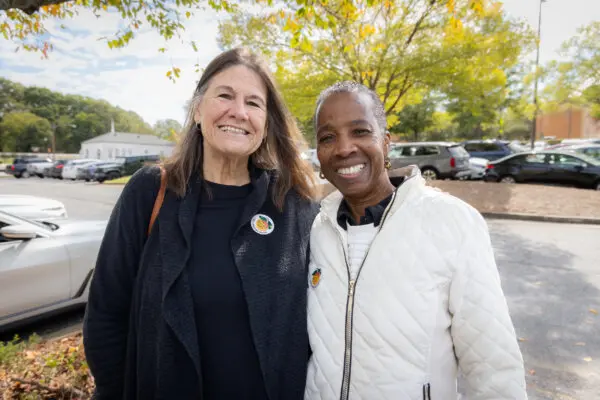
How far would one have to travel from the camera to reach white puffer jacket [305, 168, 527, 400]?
4.44ft

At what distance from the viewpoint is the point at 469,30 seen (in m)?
10.9

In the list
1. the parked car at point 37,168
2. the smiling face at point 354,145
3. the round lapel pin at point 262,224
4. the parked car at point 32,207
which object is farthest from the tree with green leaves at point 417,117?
the parked car at point 37,168

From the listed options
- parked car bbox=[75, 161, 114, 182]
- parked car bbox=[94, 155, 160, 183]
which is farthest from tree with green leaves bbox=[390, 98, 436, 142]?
parked car bbox=[75, 161, 114, 182]

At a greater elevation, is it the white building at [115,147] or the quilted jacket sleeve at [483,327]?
the white building at [115,147]

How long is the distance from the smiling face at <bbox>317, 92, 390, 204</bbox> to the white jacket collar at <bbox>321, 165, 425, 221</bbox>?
0.11 metres

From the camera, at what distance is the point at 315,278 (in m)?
1.69

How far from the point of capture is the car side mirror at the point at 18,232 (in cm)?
382

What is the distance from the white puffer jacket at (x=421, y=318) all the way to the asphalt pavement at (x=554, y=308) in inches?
85.2

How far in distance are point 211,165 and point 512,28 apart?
1230cm

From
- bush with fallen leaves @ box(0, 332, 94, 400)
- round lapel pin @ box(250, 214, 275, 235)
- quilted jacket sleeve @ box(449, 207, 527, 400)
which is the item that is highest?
round lapel pin @ box(250, 214, 275, 235)

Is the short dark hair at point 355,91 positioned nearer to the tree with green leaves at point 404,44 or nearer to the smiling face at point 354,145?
the smiling face at point 354,145

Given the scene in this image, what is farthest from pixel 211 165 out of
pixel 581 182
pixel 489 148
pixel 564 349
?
pixel 489 148

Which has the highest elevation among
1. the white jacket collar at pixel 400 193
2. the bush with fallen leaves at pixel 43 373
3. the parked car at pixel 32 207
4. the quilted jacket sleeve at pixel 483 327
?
the white jacket collar at pixel 400 193

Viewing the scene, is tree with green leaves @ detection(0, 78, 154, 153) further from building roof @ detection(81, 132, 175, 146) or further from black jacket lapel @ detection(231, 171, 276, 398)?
black jacket lapel @ detection(231, 171, 276, 398)
